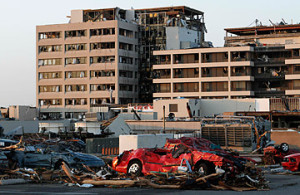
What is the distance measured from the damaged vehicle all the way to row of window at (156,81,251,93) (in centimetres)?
7188

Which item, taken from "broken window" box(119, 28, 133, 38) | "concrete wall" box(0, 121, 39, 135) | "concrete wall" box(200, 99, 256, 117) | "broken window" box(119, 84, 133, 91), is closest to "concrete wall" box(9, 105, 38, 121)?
A: "broken window" box(119, 84, 133, 91)

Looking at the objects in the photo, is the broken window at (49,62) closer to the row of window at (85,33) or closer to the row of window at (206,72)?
the row of window at (85,33)

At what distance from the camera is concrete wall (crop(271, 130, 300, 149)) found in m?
48.8

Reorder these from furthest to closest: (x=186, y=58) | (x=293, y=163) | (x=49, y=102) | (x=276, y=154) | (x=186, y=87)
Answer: (x=49, y=102), (x=186, y=87), (x=186, y=58), (x=276, y=154), (x=293, y=163)

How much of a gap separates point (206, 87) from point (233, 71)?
16.9ft

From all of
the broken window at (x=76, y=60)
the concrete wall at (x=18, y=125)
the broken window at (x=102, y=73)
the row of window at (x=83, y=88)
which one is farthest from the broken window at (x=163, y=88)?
the concrete wall at (x=18, y=125)

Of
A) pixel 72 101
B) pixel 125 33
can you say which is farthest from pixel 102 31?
pixel 72 101

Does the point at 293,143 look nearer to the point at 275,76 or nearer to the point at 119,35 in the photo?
the point at 275,76

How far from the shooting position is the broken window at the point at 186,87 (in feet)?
327

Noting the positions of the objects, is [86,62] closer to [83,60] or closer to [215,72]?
[83,60]

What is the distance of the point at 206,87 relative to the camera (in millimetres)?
98938

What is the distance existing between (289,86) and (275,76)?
304cm

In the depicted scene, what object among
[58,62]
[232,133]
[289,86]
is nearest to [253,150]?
[232,133]

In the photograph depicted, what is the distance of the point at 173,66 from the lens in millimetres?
100750
